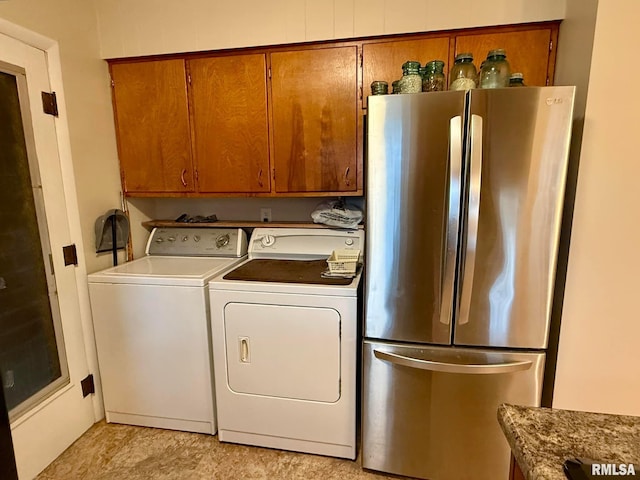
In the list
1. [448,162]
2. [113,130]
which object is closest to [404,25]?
[448,162]

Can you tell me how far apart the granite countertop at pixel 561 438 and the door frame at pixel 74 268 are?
2.12m

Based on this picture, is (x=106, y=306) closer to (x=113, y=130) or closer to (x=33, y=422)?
(x=33, y=422)

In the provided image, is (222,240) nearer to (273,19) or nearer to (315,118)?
(315,118)

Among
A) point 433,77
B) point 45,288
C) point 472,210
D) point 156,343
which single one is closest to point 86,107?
point 45,288

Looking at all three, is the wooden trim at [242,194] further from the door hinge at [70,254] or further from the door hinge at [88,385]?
the door hinge at [88,385]

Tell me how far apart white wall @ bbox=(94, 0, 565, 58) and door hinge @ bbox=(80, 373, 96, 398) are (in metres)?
1.94

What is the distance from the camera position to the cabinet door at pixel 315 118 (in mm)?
2004

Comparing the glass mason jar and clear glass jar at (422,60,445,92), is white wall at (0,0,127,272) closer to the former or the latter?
clear glass jar at (422,60,445,92)

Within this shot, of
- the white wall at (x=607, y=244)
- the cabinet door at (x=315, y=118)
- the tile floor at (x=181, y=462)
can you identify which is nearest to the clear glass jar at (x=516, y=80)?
the white wall at (x=607, y=244)

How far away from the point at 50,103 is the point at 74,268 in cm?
89

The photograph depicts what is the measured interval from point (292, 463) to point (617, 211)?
1.93 m

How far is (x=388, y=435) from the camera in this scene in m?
1.71

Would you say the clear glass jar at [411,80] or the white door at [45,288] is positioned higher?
the clear glass jar at [411,80]

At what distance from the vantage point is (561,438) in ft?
2.30
